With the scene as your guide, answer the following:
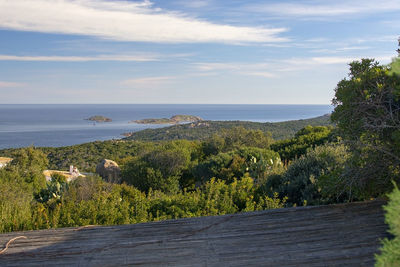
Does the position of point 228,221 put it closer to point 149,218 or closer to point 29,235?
point 29,235

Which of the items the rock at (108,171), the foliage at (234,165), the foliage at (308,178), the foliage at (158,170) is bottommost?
the rock at (108,171)

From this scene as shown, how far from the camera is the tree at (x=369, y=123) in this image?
3.00 meters

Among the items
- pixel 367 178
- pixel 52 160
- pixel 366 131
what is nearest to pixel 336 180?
pixel 367 178

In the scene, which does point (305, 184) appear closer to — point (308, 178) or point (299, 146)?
point (308, 178)

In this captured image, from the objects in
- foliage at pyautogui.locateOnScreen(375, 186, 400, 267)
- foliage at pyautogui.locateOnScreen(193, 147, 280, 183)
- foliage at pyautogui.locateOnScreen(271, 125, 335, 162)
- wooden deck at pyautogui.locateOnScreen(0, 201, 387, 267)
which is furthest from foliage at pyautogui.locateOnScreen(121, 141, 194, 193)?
foliage at pyautogui.locateOnScreen(375, 186, 400, 267)

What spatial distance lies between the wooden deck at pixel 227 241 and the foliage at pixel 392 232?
1473 mm

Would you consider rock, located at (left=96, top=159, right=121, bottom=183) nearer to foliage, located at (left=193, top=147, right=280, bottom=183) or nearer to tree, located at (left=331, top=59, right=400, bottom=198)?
foliage, located at (left=193, top=147, right=280, bottom=183)

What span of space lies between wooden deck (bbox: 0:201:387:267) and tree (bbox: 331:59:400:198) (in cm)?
32

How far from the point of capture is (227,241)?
2.89 m

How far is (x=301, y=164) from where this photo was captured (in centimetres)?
656

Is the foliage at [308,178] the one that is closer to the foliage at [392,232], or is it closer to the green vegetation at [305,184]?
the green vegetation at [305,184]

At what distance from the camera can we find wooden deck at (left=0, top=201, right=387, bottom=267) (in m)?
2.58

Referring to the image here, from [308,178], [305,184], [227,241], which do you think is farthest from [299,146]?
[227,241]

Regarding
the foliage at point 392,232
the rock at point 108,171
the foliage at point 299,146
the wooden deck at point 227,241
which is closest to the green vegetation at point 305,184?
the foliage at point 392,232
